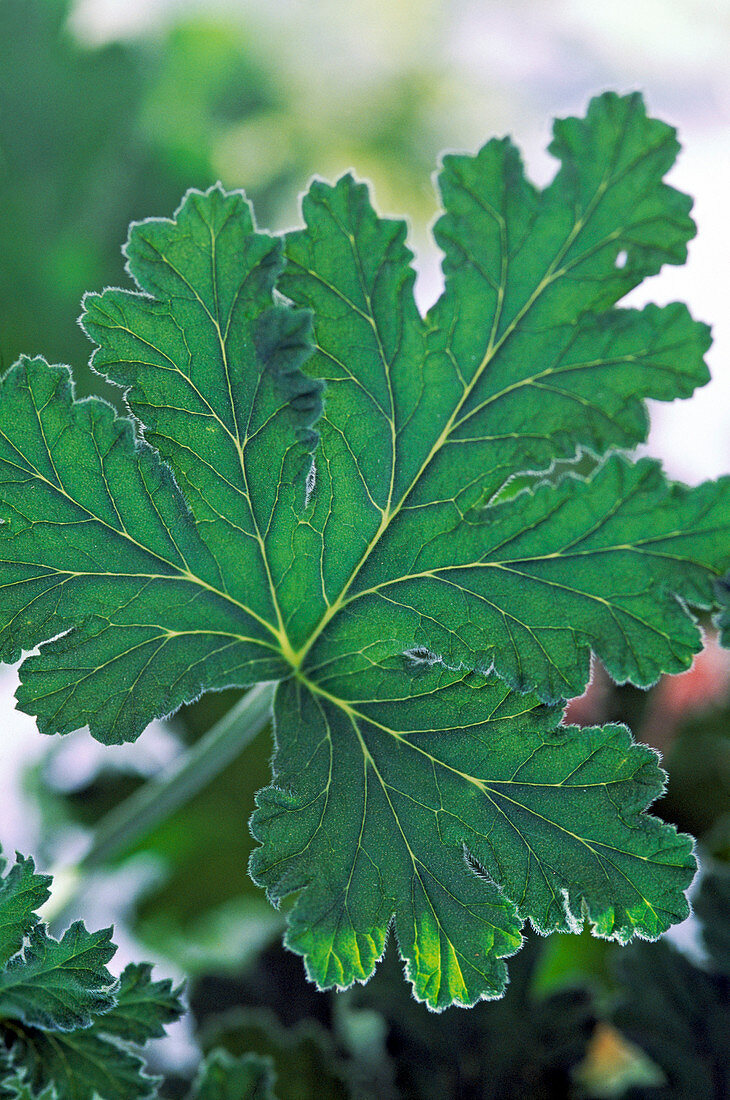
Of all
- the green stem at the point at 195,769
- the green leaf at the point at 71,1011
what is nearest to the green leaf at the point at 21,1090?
the green leaf at the point at 71,1011

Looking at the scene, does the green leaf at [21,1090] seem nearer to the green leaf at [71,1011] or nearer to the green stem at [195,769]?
the green leaf at [71,1011]

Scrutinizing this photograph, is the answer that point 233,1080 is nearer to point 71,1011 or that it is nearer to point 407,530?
point 71,1011

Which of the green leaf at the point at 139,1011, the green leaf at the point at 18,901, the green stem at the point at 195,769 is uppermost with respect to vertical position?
the green stem at the point at 195,769

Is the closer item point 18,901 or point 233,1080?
point 18,901

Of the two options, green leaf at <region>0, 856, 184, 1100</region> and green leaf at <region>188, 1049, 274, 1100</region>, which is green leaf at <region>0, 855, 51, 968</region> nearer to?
green leaf at <region>0, 856, 184, 1100</region>

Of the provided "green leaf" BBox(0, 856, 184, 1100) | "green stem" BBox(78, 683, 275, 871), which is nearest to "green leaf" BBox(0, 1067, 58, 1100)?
"green leaf" BBox(0, 856, 184, 1100)

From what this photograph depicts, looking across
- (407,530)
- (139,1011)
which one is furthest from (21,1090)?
(407,530)

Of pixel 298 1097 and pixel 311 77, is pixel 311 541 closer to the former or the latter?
pixel 298 1097
